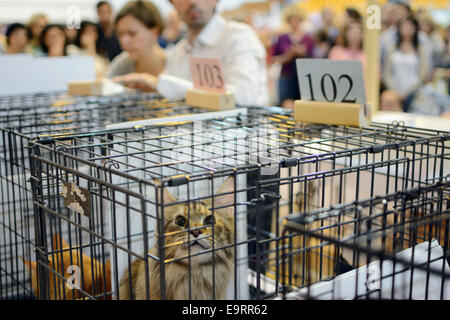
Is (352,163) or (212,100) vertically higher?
(212,100)

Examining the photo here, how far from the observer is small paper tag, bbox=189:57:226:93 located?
198cm

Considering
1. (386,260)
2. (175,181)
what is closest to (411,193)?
(386,260)

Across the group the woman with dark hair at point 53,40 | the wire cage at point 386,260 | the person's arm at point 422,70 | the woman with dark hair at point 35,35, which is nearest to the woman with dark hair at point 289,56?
the person's arm at point 422,70

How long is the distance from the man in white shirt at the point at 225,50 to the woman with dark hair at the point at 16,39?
326 centimetres

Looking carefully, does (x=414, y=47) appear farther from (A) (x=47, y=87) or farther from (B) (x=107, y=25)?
(A) (x=47, y=87)

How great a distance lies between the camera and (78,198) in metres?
1.22

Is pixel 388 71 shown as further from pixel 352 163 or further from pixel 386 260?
pixel 386 260

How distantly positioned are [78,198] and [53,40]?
4.68 meters

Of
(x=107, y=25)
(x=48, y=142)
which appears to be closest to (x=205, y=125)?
(x=48, y=142)

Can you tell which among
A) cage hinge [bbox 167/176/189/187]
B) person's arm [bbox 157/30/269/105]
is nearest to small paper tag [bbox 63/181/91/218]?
cage hinge [bbox 167/176/189/187]

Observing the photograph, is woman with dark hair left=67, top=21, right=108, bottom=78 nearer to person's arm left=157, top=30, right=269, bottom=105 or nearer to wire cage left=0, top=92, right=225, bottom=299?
person's arm left=157, top=30, right=269, bottom=105

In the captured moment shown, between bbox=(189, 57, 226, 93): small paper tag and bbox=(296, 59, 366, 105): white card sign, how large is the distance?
325 millimetres

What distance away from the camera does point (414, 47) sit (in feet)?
17.7

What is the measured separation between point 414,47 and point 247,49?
341 centimetres
